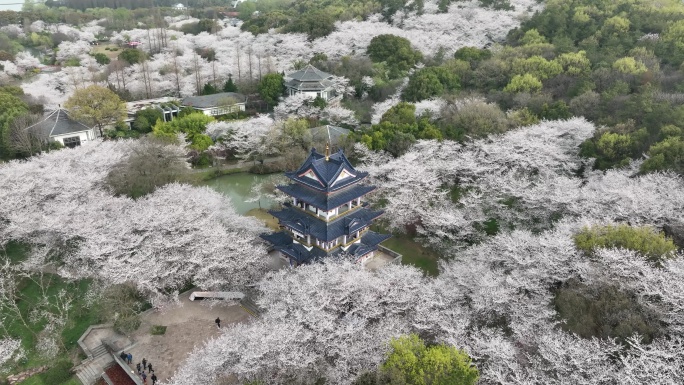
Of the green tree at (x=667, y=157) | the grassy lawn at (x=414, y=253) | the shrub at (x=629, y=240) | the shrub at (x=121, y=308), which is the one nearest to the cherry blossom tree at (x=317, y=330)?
the shrub at (x=121, y=308)

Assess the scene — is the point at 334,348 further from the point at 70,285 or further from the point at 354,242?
the point at 70,285

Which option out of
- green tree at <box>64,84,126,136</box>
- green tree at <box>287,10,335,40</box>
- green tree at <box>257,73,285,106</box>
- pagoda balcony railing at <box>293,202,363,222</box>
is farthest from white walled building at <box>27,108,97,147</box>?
green tree at <box>287,10,335,40</box>

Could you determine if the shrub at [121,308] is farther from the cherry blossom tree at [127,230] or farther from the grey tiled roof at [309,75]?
the grey tiled roof at [309,75]

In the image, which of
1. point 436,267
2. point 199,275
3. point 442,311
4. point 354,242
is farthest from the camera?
point 436,267

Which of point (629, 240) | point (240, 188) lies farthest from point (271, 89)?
point (629, 240)

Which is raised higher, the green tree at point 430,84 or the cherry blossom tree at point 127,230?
the green tree at point 430,84

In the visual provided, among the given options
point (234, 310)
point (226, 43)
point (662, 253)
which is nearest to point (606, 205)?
point (662, 253)
